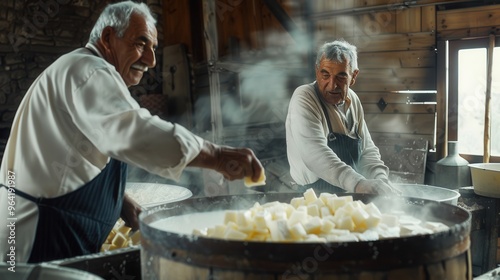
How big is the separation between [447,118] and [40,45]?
5437 millimetres

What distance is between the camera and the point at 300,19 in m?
7.61

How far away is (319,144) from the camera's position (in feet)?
12.0

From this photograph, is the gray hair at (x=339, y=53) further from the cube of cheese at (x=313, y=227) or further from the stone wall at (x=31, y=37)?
the stone wall at (x=31, y=37)

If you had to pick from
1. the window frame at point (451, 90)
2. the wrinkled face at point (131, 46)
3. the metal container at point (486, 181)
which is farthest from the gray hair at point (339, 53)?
the window frame at point (451, 90)

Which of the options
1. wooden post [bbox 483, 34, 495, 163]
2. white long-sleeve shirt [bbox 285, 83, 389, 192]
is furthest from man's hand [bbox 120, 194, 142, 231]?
wooden post [bbox 483, 34, 495, 163]

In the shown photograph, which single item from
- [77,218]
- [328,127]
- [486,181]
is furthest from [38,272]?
[486,181]

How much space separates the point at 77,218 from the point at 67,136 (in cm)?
38

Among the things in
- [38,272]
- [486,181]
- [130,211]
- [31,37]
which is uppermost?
[31,37]

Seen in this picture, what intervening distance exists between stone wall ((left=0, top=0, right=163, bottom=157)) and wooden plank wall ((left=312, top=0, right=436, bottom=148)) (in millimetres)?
3575

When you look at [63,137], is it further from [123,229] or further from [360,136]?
[360,136]

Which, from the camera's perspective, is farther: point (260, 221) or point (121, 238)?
point (121, 238)

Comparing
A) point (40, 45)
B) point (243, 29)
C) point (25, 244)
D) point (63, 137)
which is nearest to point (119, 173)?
point (63, 137)

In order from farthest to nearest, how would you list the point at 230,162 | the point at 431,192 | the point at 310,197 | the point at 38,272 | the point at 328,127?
the point at 328,127, the point at 431,192, the point at 310,197, the point at 230,162, the point at 38,272

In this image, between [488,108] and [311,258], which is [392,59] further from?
[311,258]
